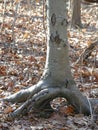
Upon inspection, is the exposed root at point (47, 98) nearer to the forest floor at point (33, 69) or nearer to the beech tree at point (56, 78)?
the beech tree at point (56, 78)

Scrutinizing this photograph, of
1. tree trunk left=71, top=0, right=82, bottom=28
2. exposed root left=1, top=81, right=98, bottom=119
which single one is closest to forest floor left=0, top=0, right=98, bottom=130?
exposed root left=1, top=81, right=98, bottom=119

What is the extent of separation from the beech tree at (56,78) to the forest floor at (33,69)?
0.13 metres

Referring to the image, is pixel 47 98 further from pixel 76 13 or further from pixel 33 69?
pixel 76 13

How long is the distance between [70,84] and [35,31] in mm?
5889

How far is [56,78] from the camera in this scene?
5.14 m

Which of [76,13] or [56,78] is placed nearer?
[56,78]

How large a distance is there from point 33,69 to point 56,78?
2276mm

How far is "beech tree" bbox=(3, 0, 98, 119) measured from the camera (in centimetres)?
494

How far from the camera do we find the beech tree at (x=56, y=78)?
4938 mm

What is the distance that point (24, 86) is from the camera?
20.7ft

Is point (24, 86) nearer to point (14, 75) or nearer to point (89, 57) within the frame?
point (14, 75)

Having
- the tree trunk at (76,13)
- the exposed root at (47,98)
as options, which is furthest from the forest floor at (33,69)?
the tree trunk at (76,13)

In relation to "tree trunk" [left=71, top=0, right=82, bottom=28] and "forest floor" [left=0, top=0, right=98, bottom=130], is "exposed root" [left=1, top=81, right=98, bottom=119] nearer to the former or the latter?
"forest floor" [left=0, top=0, right=98, bottom=130]

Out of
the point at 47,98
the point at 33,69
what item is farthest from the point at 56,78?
the point at 33,69
